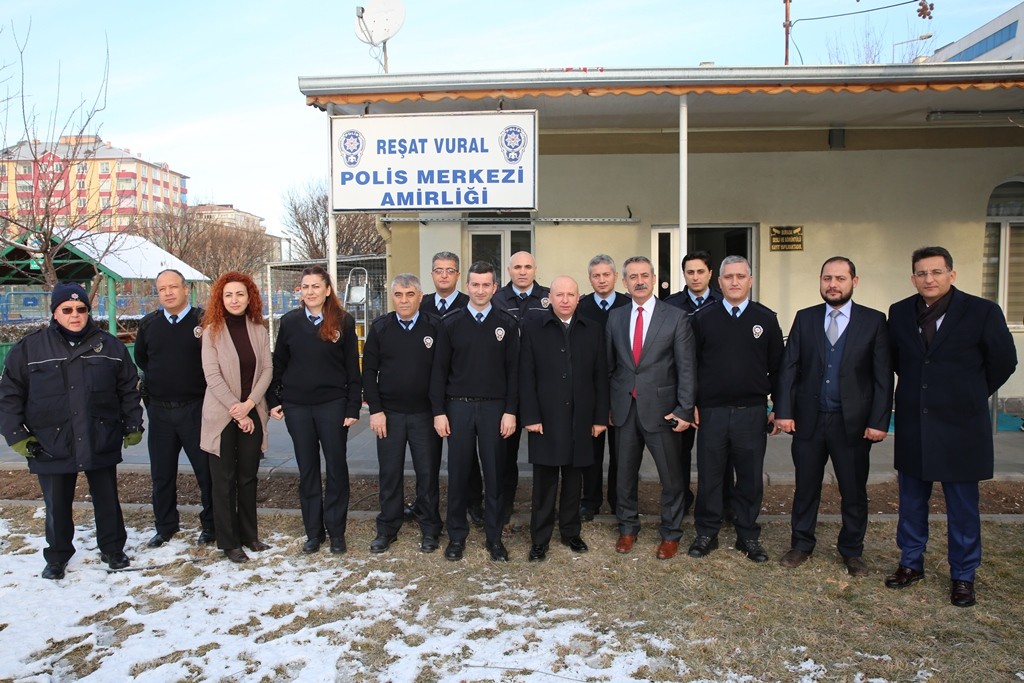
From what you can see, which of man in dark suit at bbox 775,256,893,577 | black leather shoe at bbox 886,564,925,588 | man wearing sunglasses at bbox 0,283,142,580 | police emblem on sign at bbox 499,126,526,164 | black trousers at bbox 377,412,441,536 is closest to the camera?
black leather shoe at bbox 886,564,925,588

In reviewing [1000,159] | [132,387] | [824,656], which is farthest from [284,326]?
[1000,159]

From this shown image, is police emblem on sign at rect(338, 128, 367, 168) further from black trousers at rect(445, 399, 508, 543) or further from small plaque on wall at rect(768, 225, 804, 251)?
small plaque on wall at rect(768, 225, 804, 251)

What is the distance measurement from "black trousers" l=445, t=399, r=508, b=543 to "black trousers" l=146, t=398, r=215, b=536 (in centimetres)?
165

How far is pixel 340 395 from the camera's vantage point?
15.0 feet

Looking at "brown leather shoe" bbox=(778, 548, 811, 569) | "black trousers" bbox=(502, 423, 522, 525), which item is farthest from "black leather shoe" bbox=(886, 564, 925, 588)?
"black trousers" bbox=(502, 423, 522, 525)

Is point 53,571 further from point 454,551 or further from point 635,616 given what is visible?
point 635,616

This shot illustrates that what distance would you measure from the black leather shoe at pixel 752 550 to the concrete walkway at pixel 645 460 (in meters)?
1.71

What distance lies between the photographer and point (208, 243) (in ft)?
122

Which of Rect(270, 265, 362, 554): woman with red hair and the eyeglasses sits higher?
the eyeglasses

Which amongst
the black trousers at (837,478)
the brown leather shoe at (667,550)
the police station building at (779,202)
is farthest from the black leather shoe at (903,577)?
the police station building at (779,202)

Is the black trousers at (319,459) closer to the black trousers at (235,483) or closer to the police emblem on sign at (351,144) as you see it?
the black trousers at (235,483)

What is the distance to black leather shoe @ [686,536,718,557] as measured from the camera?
444cm

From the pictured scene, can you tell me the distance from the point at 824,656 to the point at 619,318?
226 centimetres

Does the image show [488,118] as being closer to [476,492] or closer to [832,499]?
[476,492]
